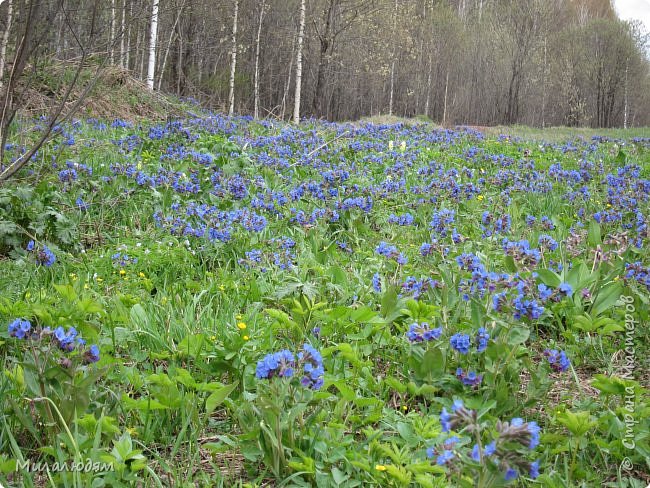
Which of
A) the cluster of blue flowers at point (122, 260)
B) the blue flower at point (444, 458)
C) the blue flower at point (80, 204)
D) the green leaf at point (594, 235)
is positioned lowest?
the blue flower at point (444, 458)

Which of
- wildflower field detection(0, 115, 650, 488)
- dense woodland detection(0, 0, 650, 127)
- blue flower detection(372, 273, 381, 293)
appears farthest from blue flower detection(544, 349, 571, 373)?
dense woodland detection(0, 0, 650, 127)

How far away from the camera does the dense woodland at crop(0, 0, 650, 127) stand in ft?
70.0

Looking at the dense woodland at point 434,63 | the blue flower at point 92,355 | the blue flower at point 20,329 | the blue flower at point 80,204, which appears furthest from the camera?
the dense woodland at point 434,63

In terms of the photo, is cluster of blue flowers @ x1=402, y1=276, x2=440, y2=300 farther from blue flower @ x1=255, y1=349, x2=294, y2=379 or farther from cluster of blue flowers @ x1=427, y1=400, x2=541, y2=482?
cluster of blue flowers @ x1=427, y1=400, x2=541, y2=482

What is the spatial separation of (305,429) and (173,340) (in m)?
0.89

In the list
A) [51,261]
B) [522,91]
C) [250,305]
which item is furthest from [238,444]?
[522,91]

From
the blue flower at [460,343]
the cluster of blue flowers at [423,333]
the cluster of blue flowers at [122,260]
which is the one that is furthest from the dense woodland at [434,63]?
the blue flower at [460,343]

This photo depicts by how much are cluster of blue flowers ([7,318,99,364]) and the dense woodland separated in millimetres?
15319

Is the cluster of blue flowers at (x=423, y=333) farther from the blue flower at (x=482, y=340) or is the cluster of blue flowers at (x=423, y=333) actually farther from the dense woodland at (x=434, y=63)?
the dense woodland at (x=434, y=63)

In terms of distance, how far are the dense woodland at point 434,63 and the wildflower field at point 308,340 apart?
13.0 metres

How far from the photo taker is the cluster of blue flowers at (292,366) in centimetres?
167

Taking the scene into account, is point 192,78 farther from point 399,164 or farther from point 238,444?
point 238,444

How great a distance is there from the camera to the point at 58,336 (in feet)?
5.97

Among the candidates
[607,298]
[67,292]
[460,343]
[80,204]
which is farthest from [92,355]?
[80,204]
